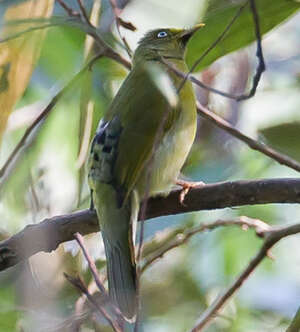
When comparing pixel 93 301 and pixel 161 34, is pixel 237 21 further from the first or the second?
pixel 93 301

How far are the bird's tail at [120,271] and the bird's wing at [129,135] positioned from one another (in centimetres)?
15

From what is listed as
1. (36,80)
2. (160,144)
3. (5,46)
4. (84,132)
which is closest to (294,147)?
(160,144)

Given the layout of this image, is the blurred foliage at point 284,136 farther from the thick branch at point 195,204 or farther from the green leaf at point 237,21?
the thick branch at point 195,204

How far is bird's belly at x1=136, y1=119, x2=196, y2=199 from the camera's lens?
3049 mm

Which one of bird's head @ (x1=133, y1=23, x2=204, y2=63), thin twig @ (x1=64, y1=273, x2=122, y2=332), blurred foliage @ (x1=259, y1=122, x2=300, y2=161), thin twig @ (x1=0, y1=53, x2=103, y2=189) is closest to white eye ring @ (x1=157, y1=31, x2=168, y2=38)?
bird's head @ (x1=133, y1=23, x2=204, y2=63)

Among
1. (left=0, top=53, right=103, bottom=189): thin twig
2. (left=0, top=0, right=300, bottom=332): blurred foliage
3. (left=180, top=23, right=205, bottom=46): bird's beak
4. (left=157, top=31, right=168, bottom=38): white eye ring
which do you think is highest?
(left=0, top=53, right=103, bottom=189): thin twig

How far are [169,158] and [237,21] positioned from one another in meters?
0.52

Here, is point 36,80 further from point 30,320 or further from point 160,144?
point 30,320

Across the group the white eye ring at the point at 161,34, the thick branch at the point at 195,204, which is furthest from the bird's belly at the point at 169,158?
the white eye ring at the point at 161,34

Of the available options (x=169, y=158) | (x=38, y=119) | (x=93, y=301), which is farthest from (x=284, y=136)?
(x=93, y=301)

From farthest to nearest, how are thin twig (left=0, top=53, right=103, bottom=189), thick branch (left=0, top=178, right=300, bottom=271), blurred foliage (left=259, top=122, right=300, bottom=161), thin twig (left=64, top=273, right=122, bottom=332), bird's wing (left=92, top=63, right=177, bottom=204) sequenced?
blurred foliage (left=259, top=122, right=300, bottom=161), bird's wing (left=92, top=63, right=177, bottom=204), thin twig (left=0, top=53, right=103, bottom=189), thick branch (left=0, top=178, right=300, bottom=271), thin twig (left=64, top=273, right=122, bottom=332)

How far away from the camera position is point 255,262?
102 inches

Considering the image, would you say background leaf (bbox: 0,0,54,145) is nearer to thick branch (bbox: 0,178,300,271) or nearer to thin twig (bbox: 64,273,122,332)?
thick branch (bbox: 0,178,300,271)

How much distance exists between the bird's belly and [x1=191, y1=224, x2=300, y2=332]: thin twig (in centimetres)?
52
